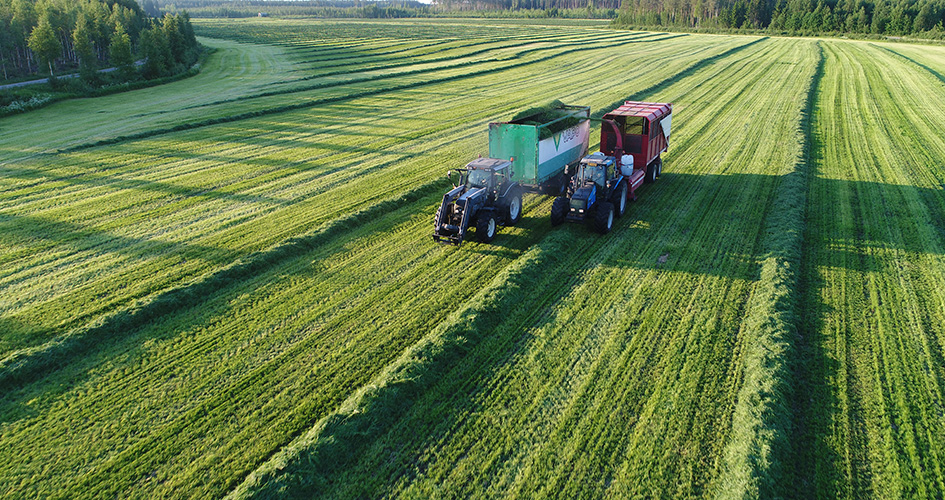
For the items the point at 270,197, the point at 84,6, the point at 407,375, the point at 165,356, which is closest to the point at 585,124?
the point at 270,197

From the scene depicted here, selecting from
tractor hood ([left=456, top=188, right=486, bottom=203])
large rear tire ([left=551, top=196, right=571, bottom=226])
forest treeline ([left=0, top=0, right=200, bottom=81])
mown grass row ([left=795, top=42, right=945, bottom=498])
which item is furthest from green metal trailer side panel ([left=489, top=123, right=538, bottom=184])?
forest treeline ([left=0, top=0, right=200, bottom=81])

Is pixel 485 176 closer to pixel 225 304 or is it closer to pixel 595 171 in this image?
pixel 595 171

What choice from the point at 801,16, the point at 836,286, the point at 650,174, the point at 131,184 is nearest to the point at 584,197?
the point at 650,174

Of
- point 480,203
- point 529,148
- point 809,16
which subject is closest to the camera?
point 480,203

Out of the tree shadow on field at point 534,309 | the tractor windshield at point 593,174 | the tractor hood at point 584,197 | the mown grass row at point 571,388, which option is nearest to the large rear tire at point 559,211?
the tree shadow on field at point 534,309

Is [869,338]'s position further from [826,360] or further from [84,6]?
[84,6]

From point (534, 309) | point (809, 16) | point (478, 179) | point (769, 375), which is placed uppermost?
point (809, 16)

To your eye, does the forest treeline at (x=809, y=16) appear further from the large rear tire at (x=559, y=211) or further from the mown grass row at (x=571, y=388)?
the mown grass row at (x=571, y=388)

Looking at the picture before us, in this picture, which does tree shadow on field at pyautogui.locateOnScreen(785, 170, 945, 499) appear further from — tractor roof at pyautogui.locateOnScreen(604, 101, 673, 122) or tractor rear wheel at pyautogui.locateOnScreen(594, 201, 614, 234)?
tractor roof at pyautogui.locateOnScreen(604, 101, 673, 122)
